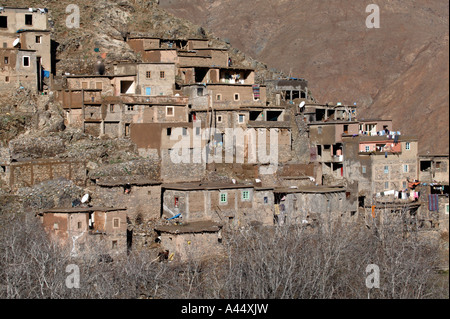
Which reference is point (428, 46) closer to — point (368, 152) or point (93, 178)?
point (368, 152)

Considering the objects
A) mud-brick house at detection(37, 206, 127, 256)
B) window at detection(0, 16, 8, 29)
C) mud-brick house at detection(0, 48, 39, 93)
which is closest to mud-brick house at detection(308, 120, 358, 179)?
mud-brick house at detection(37, 206, 127, 256)

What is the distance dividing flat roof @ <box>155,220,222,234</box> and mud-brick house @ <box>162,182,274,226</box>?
543 mm

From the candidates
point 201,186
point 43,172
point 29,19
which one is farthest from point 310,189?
point 29,19

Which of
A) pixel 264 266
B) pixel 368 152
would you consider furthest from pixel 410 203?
pixel 264 266

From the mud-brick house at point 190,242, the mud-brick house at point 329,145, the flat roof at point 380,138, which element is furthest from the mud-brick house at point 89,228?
the flat roof at point 380,138

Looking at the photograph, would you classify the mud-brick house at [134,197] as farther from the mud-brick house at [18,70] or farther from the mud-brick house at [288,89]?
the mud-brick house at [288,89]

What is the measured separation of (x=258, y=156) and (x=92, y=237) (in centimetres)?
1265

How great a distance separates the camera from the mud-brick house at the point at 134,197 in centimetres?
3772

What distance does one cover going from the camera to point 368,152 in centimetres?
4603

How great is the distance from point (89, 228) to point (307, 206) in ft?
38.3

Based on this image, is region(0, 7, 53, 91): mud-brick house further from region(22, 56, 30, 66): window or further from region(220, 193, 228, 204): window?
region(220, 193, 228, 204): window

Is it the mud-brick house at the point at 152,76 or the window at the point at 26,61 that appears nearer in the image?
the window at the point at 26,61

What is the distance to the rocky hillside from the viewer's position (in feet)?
347

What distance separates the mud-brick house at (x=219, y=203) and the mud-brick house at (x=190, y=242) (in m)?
1.42
